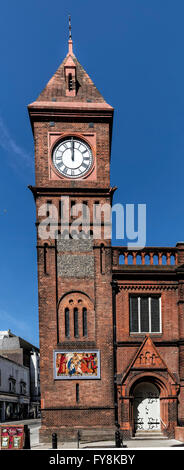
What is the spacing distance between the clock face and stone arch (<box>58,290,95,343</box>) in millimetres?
6568

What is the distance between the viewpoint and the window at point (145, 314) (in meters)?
25.0

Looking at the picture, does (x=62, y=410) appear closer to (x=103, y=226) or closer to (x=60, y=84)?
(x=103, y=226)

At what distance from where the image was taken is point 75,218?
82.4ft

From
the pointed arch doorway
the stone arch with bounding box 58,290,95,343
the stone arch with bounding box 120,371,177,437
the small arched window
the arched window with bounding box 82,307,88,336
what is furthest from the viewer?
the small arched window

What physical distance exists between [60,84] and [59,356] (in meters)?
15.4

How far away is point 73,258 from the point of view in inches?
976

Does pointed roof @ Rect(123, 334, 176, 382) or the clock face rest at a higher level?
the clock face

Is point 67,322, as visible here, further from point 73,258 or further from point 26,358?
point 26,358

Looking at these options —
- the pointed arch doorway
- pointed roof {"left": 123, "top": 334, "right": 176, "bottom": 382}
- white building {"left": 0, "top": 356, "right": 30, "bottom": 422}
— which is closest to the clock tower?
pointed roof {"left": 123, "top": 334, "right": 176, "bottom": 382}

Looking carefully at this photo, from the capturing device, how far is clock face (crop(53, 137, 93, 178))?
84.6ft

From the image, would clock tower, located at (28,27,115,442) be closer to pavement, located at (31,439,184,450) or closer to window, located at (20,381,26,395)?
pavement, located at (31,439,184,450)

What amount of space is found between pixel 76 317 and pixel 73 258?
3.07 m

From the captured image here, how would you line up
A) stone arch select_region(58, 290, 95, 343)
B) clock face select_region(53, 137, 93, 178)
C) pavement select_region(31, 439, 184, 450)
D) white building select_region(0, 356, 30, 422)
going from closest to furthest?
pavement select_region(31, 439, 184, 450)
stone arch select_region(58, 290, 95, 343)
clock face select_region(53, 137, 93, 178)
white building select_region(0, 356, 30, 422)
